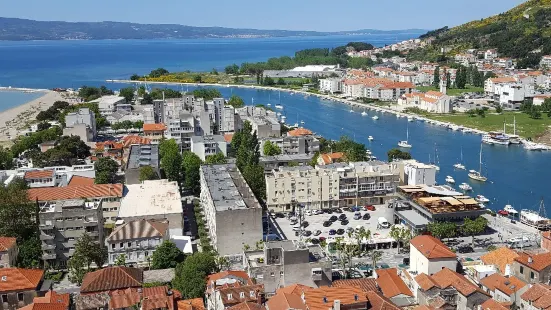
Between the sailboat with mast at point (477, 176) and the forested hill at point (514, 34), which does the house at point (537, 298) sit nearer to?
the sailboat with mast at point (477, 176)

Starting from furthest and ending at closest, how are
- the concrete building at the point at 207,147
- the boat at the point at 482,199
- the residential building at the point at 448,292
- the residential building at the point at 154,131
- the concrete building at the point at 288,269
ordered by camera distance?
the residential building at the point at 154,131, the concrete building at the point at 207,147, the boat at the point at 482,199, the concrete building at the point at 288,269, the residential building at the point at 448,292

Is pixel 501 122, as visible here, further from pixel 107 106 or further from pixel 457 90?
pixel 107 106

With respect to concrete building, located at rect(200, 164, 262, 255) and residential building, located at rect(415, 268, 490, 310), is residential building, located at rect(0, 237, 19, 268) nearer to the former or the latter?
concrete building, located at rect(200, 164, 262, 255)

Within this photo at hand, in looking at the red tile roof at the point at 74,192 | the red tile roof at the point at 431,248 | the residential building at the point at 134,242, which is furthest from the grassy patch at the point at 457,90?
the residential building at the point at 134,242

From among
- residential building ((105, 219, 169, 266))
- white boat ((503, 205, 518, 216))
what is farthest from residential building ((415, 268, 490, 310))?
white boat ((503, 205, 518, 216))

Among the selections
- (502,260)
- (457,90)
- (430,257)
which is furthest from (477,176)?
(457,90)

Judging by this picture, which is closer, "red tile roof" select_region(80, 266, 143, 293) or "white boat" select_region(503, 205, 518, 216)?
"red tile roof" select_region(80, 266, 143, 293)
